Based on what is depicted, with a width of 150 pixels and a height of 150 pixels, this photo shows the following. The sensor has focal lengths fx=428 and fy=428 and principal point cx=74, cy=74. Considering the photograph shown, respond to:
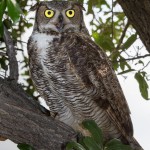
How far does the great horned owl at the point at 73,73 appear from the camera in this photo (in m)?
2.01

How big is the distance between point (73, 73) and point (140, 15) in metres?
0.45

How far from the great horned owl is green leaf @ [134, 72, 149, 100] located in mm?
223

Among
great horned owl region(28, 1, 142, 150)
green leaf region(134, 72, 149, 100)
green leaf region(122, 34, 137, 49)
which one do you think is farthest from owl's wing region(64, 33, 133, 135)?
green leaf region(122, 34, 137, 49)

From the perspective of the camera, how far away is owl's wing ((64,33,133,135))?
6.57 feet

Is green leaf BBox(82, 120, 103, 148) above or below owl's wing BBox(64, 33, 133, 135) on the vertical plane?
below

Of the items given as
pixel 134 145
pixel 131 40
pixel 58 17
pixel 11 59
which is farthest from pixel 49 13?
pixel 134 145

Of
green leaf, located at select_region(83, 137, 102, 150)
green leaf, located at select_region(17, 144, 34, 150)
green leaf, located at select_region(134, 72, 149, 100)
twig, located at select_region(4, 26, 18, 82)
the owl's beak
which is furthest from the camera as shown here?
green leaf, located at select_region(134, 72, 149, 100)

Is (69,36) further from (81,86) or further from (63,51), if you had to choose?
(81,86)

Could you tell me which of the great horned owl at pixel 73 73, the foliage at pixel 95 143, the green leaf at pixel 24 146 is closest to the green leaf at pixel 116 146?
the foliage at pixel 95 143

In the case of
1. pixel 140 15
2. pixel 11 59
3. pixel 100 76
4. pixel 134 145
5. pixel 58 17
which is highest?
pixel 58 17

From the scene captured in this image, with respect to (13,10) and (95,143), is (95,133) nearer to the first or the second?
(95,143)

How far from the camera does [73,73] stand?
6.54 ft

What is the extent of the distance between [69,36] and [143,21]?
37cm

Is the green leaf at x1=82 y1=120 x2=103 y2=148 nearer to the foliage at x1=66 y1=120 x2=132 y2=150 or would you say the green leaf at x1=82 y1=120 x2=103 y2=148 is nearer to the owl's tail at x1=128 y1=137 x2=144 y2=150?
the foliage at x1=66 y1=120 x2=132 y2=150
